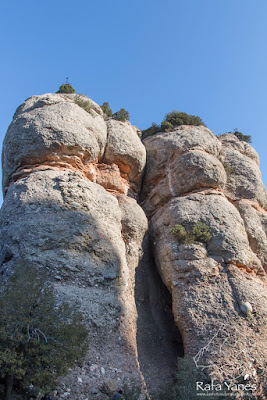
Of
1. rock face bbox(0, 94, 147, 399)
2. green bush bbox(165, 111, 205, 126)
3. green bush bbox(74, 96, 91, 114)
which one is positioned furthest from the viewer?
green bush bbox(165, 111, 205, 126)

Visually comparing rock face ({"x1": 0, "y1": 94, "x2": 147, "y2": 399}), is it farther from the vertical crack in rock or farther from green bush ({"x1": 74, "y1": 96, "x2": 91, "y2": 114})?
the vertical crack in rock

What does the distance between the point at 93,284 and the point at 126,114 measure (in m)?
11.0

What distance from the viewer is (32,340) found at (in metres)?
6.55

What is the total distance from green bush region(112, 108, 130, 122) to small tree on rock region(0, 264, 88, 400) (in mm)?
12110

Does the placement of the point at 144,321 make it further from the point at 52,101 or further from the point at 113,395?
the point at 52,101

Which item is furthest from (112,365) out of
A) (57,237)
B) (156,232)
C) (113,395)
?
(156,232)

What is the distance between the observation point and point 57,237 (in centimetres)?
1037

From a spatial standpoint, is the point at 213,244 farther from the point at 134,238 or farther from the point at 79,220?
the point at 79,220

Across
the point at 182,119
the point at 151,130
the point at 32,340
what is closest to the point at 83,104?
the point at 151,130

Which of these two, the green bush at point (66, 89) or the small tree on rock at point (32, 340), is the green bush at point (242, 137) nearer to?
the green bush at point (66, 89)

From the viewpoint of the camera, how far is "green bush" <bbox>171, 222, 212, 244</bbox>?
12660 millimetres

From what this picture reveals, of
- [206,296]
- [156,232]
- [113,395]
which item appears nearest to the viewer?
[113,395]

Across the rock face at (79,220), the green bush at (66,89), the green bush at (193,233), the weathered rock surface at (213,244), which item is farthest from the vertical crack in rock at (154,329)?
the green bush at (66,89)

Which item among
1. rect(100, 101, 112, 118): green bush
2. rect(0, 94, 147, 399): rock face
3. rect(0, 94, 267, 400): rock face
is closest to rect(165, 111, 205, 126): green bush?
rect(0, 94, 267, 400): rock face
